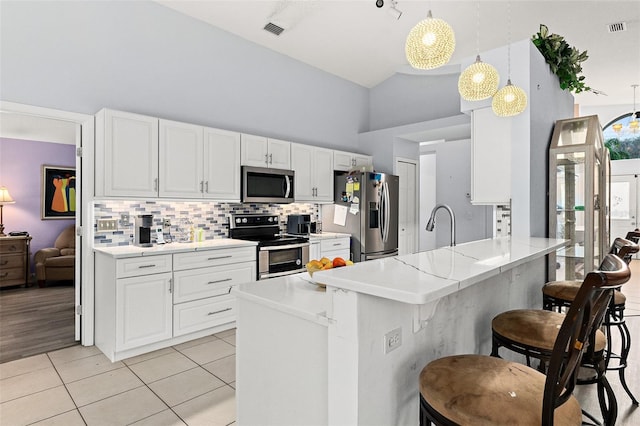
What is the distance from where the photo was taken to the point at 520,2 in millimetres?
3945

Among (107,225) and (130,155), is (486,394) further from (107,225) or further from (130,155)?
(107,225)

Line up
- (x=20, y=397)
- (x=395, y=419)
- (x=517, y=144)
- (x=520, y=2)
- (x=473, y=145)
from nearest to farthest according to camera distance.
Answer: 1. (x=395, y=419)
2. (x=20, y=397)
3. (x=517, y=144)
4. (x=473, y=145)
5. (x=520, y=2)

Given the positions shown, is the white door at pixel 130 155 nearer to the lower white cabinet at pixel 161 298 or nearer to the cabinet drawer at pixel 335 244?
the lower white cabinet at pixel 161 298

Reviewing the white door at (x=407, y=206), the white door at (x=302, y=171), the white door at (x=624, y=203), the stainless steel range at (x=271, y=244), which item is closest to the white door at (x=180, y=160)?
the stainless steel range at (x=271, y=244)

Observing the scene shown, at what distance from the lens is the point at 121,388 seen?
101 inches

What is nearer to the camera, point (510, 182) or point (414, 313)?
point (414, 313)

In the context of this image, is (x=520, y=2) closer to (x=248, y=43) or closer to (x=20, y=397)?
(x=248, y=43)

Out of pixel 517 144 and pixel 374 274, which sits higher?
pixel 517 144

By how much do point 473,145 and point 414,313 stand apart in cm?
253

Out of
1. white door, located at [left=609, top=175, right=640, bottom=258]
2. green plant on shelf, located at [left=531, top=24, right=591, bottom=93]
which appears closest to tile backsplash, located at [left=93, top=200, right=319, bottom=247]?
green plant on shelf, located at [left=531, top=24, right=591, bottom=93]

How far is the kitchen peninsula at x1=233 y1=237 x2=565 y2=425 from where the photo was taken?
1.22m

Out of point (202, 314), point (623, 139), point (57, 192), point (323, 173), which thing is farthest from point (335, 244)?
point (623, 139)

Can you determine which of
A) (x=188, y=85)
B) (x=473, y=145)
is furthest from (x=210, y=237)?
(x=473, y=145)

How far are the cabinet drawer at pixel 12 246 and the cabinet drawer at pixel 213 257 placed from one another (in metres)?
4.03
